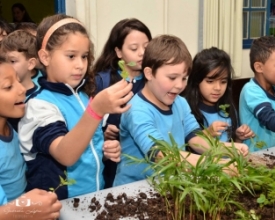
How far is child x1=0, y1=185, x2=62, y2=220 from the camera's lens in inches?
47.5

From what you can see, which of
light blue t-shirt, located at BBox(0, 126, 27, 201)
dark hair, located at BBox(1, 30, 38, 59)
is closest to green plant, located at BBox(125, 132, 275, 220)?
light blue t-shirt, located at BBox(0, 126, 27, 201)

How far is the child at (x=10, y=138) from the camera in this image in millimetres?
1594

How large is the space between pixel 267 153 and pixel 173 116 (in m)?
0.45

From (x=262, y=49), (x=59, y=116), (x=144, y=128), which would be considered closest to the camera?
(x=59, y=116)

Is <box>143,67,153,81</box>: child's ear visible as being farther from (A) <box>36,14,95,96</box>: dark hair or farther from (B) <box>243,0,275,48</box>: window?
(B) <box>243,0,275,48</box>: window

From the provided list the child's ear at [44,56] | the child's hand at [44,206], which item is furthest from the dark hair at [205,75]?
the child's hand at [44,206]

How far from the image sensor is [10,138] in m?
1.65

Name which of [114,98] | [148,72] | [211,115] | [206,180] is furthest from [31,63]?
[206,180]

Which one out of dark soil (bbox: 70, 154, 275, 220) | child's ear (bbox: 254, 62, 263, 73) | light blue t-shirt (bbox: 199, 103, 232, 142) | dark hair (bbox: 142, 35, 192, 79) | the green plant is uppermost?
dark hair (bbox: 142, 35, 192, 79)

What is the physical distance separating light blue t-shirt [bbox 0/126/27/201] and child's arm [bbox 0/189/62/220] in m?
0.39

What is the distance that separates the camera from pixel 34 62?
2451 mm

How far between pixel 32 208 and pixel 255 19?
4536mm

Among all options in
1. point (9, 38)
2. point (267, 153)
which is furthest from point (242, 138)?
point (9, 38)

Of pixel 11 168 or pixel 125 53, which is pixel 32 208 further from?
pixel 125 53
